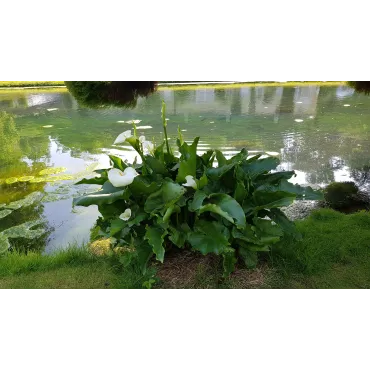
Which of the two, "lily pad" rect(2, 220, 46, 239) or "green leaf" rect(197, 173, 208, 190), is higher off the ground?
"green leaf" rect(197, 173, 208, 190)

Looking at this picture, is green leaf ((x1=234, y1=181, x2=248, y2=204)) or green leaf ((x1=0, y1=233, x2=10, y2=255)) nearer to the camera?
green leaf ((x1=234, y1=181, x2=248, y2=204))

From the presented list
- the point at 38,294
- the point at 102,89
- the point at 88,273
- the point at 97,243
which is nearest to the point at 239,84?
the point at 102,89

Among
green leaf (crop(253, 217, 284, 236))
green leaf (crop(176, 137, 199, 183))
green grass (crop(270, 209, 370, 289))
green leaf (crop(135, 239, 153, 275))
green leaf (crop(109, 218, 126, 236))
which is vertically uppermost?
green leaf (crop(176, 137, 199, 183))

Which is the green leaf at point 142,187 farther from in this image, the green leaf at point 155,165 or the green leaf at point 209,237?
the green leaf at point 209,237

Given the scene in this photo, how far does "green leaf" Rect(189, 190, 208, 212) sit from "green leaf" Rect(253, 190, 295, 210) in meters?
0.24

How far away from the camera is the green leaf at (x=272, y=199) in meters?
1.55

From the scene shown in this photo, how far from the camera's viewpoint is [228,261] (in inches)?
62.2

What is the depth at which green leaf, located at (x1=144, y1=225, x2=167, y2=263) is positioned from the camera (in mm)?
1443

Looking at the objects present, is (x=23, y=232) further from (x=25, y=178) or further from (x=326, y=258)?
(x=326, y=258)

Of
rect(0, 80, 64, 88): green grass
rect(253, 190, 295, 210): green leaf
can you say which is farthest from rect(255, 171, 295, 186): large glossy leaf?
rect(0, 80, 64, 88): green grass

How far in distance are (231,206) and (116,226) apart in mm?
477

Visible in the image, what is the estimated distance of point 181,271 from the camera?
1.69 metres

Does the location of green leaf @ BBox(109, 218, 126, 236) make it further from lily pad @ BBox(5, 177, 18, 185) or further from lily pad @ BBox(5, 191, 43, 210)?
lily pad @ BBox(5, 177, 18, 185)

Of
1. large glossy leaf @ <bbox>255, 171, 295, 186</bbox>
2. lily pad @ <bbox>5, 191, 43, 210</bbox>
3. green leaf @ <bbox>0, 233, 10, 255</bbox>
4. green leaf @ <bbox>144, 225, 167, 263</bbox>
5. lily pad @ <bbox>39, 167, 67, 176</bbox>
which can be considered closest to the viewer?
green leaf @ <bbox>144, 225, 167, 263</bbox>
